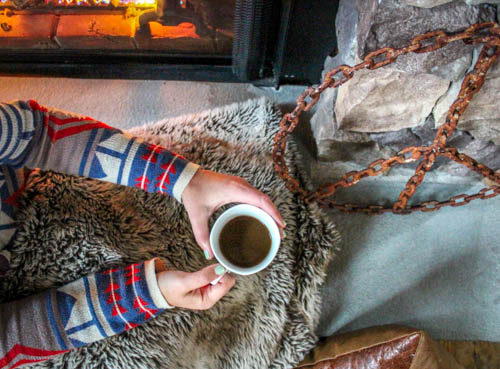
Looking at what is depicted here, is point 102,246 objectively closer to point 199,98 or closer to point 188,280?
point 188,280

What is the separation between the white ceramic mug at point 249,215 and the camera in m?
0.70

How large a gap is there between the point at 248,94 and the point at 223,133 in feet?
0.87

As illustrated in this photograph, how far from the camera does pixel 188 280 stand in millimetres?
722

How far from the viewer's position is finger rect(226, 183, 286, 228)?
749mm

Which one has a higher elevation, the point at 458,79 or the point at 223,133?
the point at 458,79

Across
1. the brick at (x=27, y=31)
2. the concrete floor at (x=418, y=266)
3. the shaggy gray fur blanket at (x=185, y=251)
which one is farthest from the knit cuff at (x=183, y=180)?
the brick at (x=27, y=31)

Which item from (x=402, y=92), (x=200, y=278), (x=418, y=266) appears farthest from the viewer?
(x=418, y=266)

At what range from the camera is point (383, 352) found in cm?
81

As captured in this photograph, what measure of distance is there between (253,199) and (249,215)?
0.04 metres

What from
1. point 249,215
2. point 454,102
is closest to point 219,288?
point 249,215

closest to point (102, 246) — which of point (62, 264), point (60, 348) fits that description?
point (62, 264)

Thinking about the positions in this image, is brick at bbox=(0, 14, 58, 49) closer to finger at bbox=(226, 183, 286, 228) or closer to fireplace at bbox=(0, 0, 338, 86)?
fireplace at bbox=(0, 0, 338, 86)

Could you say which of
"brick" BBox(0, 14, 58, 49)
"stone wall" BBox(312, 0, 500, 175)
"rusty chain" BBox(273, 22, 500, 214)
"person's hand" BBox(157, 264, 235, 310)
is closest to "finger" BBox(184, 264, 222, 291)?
"person's hand" BBox(157, 264, 235, 310)

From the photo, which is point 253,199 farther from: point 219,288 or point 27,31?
point 27,31
